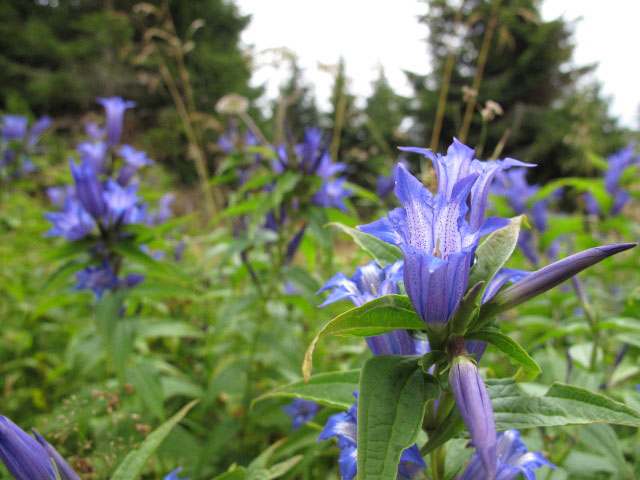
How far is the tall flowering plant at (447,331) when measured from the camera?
65 cm

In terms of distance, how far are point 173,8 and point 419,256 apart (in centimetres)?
1709

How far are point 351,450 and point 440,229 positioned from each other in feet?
1.41

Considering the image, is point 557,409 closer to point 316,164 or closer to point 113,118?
point 316,164

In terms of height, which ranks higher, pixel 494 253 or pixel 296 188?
pixel 296 188

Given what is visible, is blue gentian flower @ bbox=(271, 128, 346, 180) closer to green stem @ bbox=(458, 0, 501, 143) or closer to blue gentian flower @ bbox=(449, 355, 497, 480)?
green stem @ bbox=(458, 0, 501, 143)

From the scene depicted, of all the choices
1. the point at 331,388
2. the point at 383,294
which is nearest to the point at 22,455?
the point at 331,388

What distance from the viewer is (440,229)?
0.75 meters

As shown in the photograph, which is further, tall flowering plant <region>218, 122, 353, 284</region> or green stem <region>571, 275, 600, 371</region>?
tall flowering plant <region>218, 122, 353, 284</region>

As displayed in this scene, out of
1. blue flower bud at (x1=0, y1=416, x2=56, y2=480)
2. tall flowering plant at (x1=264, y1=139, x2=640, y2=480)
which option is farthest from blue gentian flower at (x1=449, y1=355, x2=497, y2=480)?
blue flower bud at (x1=0, y1=416, x2=56, y2=480)

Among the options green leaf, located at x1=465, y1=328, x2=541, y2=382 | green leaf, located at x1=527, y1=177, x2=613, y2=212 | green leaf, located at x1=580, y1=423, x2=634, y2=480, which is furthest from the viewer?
green leaf, located at x1=527, y1=177, x2=613, y2=212

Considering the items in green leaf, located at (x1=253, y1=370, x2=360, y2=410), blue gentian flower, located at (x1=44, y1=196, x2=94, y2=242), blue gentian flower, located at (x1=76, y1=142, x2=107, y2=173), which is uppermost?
blue gentian flower, located at (x1=76, y1=142, x2=107, y2=173)

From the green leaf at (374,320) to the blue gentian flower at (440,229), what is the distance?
0.03 m

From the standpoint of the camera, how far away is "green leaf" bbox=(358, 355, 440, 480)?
2.06ft

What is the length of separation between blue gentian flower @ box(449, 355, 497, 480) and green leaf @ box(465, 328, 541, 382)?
0.25 feet
